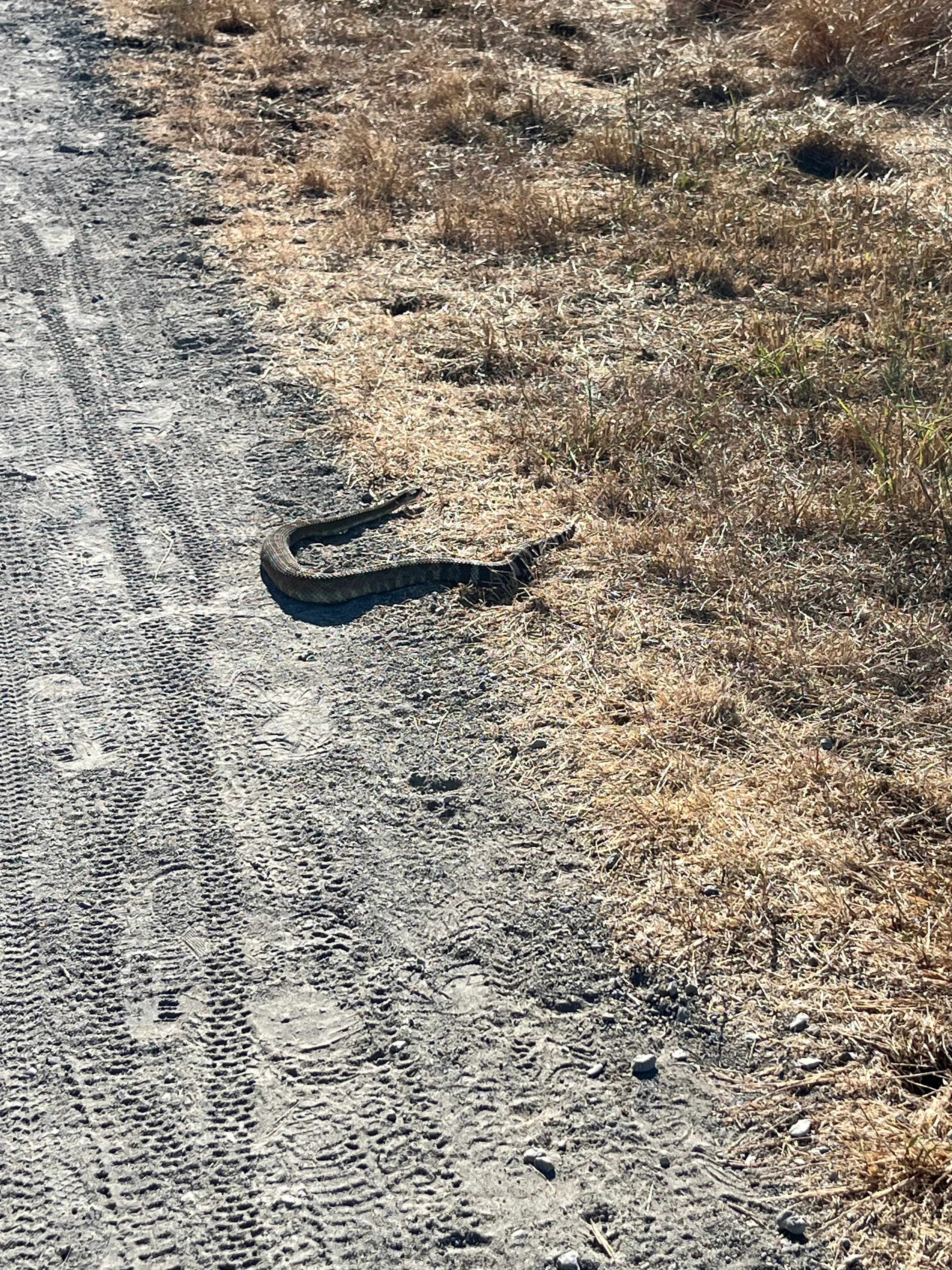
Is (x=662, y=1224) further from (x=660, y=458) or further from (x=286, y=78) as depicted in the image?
(x=286, y=78)

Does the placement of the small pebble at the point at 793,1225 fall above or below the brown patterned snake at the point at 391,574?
below

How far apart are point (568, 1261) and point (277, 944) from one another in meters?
1.20

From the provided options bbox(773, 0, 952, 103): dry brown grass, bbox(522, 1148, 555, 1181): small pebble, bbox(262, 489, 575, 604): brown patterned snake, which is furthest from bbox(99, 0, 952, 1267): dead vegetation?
bbox(522, 1148, 555, 1181): small pebble

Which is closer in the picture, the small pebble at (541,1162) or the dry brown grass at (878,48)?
the small pebble at (541,1162)

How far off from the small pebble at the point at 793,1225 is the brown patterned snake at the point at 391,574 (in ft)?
8.60

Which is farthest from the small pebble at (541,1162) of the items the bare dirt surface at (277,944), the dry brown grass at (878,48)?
the dry brown grass at (878,48)

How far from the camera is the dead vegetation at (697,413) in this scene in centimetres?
334

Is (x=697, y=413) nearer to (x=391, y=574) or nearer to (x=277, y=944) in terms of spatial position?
(x=391, y=574)

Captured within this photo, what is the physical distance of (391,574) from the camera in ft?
16.6

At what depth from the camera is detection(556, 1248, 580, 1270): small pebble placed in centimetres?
274

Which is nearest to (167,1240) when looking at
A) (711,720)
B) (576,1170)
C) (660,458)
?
(576,1170)

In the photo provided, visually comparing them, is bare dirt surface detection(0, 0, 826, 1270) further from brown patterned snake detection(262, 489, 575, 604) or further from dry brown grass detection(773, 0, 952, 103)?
dry brown grass detection(773, 0, 952, 103)

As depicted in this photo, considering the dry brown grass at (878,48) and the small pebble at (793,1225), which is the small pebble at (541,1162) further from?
the dry brown grass at (878,48)

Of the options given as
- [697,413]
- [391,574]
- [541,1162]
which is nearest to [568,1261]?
[541,1162]
